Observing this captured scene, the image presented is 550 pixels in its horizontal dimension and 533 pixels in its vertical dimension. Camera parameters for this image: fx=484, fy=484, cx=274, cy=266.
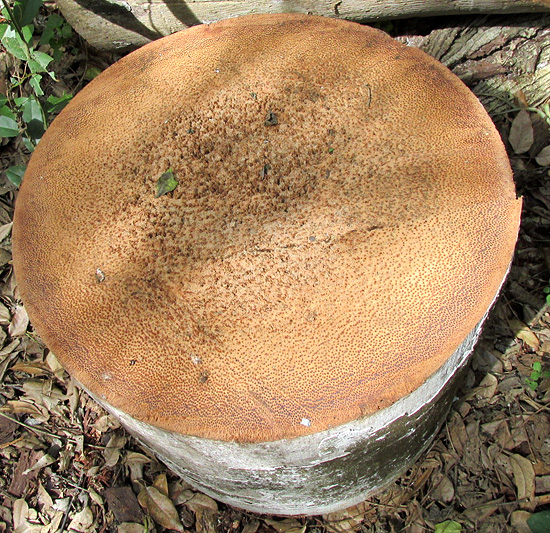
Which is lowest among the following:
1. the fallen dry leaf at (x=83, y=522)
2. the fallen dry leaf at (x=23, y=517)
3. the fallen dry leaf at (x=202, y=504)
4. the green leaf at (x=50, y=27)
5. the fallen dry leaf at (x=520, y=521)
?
the fallen dry leaf at (x=520, y=521)

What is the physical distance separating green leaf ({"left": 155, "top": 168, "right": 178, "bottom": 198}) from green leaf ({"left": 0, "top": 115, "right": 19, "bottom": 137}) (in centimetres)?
112

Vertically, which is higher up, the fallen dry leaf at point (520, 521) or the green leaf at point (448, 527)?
the green leaf at point (448, 527)

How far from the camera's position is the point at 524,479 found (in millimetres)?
1924

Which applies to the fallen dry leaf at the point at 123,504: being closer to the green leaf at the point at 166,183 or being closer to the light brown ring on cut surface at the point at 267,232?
the light brown ring on cut surface at the point at 267,232

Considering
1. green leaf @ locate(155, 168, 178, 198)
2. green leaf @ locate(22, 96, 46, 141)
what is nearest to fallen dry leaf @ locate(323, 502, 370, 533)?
green leaf @ locate(155, 168, 178, 198)

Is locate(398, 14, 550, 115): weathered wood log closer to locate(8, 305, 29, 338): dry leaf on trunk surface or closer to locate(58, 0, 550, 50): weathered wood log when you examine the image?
locate(58, 0, 550, 50): weathered wood log

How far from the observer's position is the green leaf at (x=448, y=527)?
6.16ft

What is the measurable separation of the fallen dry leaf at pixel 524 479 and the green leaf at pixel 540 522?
0.19m

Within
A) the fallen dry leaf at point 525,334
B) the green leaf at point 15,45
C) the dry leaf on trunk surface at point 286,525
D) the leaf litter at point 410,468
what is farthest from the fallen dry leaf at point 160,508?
the green leaf at point 15,45

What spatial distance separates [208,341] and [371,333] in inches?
14.1

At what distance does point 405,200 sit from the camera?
3.81ft

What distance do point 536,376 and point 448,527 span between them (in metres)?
0.73

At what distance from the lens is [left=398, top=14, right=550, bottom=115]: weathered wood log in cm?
204

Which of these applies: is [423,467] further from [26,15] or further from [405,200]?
[26,15]
